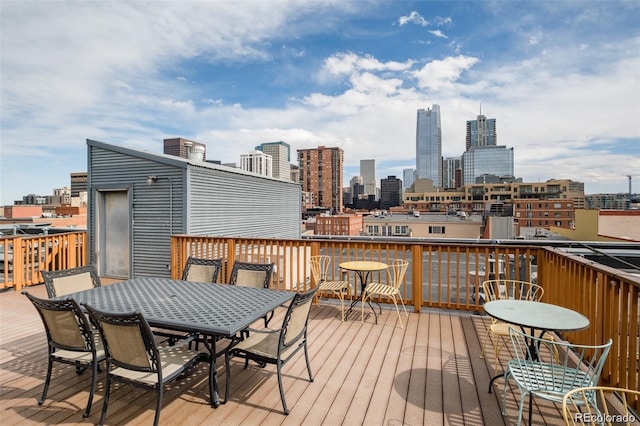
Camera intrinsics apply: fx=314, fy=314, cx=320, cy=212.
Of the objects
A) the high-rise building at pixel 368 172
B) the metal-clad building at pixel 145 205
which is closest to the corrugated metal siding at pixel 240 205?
the metal-clad building at pixel 145 205

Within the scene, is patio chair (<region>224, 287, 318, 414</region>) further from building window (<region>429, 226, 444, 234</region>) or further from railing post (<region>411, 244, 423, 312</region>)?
building window (<region>429, 226, 444, 234</region>)

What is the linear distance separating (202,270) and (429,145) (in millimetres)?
193180

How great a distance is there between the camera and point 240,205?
9594 millimetres

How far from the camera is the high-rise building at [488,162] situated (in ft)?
378

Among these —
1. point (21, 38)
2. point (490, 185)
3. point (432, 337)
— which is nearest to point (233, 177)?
point (21, 38)

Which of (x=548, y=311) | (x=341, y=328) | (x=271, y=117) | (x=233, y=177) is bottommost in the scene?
(x=341, y=328)

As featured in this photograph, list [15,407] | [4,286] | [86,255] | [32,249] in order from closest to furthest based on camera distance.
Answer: [15,407]
[4,286]
[32,249]
[86,255]

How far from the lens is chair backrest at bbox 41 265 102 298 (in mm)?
3107

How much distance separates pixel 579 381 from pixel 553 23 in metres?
10.2

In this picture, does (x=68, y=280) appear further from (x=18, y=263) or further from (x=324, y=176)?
(x=324, y=176)

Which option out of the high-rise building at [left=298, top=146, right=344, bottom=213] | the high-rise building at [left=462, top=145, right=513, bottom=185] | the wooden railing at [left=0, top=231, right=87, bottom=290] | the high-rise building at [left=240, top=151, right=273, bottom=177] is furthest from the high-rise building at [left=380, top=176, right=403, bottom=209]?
the wooden railing at [left=0, top=231, right=87, bottom=290]

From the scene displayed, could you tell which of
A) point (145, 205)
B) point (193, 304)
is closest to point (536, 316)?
point (193, 304)

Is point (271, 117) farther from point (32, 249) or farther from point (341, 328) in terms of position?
point (341, 328)

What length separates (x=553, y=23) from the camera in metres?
8.48
